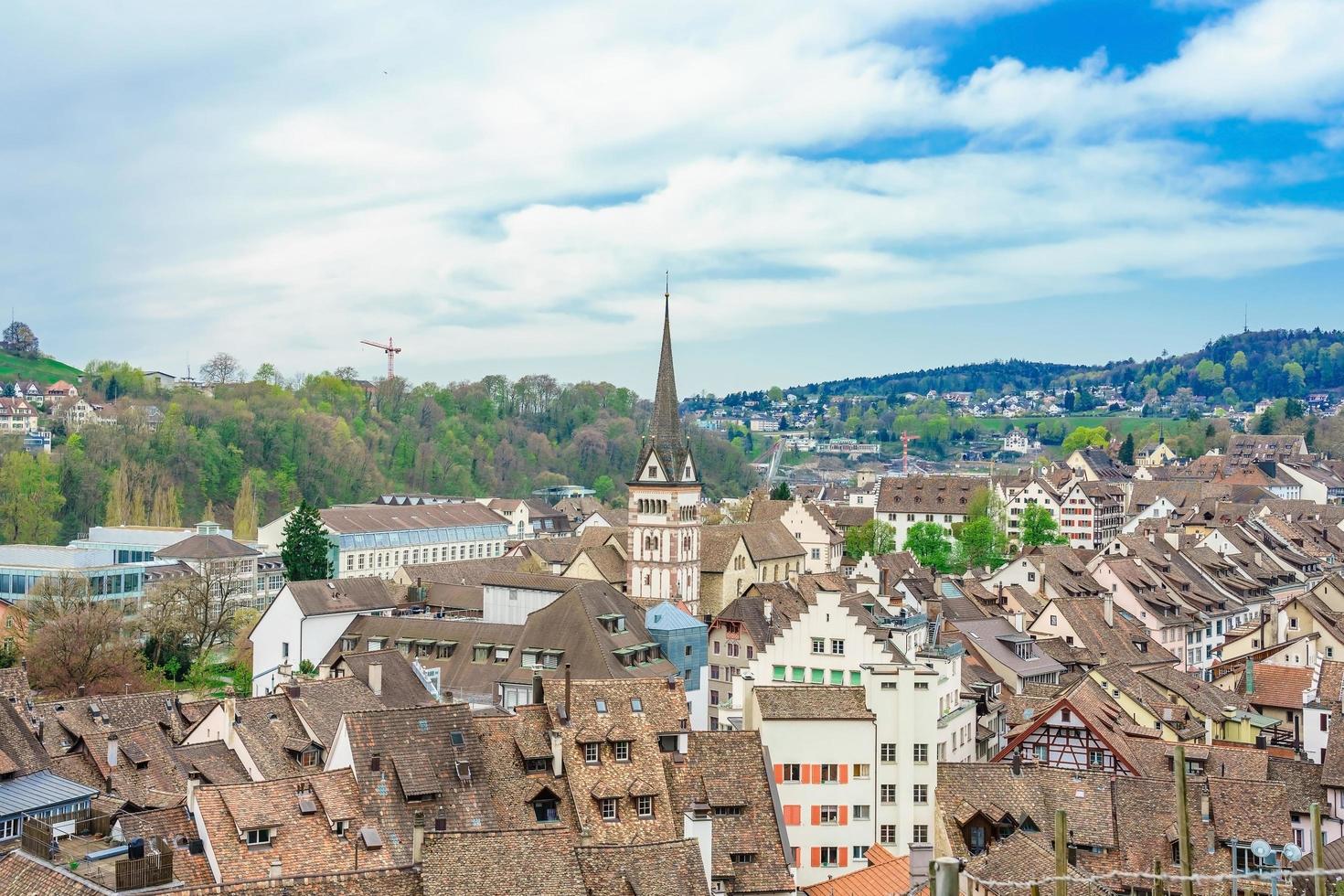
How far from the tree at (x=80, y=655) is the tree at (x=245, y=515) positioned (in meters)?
55.5

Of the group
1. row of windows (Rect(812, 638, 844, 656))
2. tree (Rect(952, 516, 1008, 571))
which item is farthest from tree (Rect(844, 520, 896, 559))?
row of windows (Rect(812, 638, 844, 656))

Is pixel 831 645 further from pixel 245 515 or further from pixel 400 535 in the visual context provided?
pixel 245 515

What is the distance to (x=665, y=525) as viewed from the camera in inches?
3322

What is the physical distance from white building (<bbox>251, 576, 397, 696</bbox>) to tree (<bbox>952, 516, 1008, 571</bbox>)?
5990cm

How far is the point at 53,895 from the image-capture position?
86.6ft

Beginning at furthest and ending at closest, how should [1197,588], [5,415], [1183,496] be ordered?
[5,415] → [1183,496] → [1197,588]

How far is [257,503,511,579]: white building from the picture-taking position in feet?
398

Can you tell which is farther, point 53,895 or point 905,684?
point 905,684

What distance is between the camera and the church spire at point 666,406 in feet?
284

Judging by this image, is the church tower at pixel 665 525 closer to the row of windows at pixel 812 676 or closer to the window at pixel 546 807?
the row of windows at pixel 812 676

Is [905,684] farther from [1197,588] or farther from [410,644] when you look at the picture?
[1197,588]

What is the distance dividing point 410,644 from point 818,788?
28.4m

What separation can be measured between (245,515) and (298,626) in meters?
65.4

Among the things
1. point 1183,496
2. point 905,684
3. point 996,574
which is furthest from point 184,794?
point 1183,496
